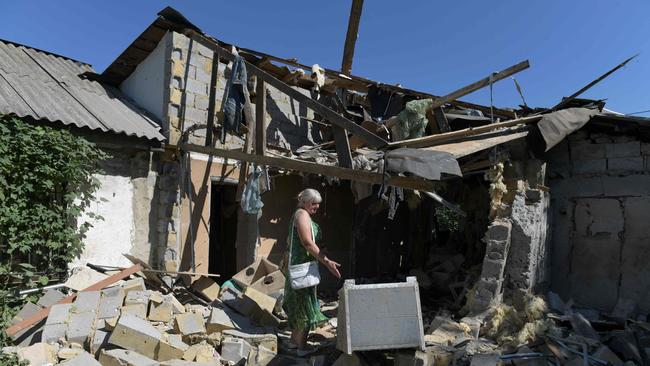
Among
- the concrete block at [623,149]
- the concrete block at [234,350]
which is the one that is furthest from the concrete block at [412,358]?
the concrete block at [623,149]

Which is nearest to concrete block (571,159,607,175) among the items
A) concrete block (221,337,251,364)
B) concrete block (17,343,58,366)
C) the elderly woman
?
the elderly woman

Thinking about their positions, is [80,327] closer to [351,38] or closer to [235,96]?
[235,96]

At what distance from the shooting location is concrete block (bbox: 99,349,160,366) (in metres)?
4.09

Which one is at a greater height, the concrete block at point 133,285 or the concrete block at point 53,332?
the concrete block at point 133,285

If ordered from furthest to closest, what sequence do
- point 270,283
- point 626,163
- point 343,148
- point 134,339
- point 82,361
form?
point 270,283, point 626,163, point 343,148, point 134,339, point 82,361

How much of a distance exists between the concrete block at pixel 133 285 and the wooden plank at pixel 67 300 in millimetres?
113

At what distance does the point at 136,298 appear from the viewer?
533 centimetres

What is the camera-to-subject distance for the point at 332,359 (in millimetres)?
4637

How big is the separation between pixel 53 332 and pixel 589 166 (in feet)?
23.8

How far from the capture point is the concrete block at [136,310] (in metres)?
5.12

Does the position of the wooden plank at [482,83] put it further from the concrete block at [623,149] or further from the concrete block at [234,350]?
the concrete block at [234,350]

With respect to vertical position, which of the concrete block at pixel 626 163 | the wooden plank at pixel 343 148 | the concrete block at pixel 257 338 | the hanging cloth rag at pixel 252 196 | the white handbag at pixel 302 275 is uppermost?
the concrete block at pixel 626 163

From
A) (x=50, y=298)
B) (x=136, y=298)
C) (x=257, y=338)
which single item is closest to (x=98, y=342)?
(x=136, y=298)

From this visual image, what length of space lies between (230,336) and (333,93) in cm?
564
